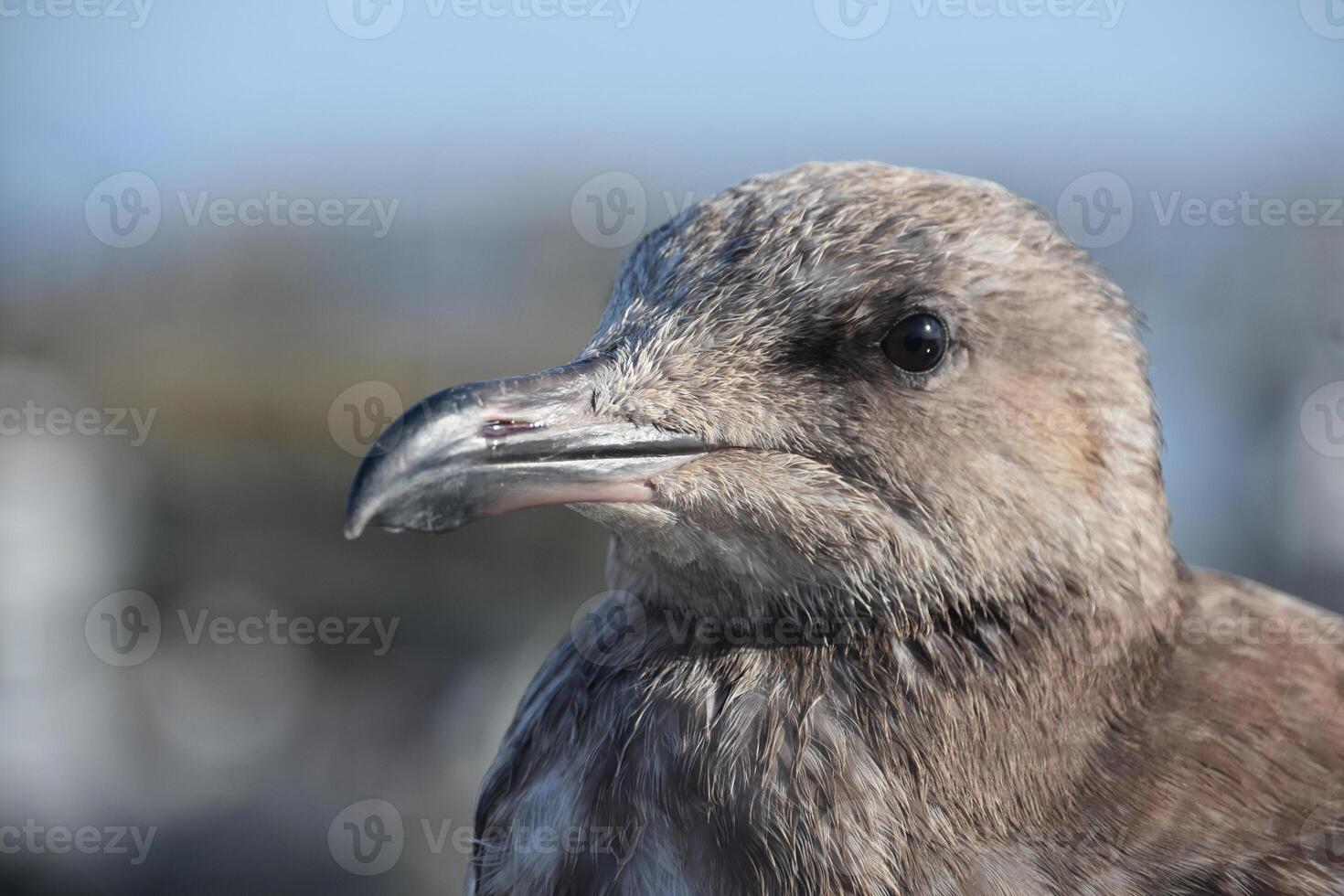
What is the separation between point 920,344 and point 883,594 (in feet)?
1.53

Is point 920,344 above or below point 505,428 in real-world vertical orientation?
above

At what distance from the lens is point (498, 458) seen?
2062 mm

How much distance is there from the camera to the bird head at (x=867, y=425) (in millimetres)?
2178

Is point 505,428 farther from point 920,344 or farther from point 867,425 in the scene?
point 920,344

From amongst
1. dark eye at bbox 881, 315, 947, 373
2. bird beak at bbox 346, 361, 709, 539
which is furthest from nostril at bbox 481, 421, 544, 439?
dark eye at bbox 881, 315, 947, 373

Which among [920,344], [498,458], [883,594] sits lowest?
[883,594]

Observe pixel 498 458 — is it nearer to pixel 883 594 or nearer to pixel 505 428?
pixel 505 428

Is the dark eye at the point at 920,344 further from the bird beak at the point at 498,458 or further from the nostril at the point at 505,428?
the nostril at the point at 505,428

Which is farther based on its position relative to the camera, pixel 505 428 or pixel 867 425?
pixel 867 425

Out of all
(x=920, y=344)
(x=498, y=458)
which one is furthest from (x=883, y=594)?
(x=498, y=458)

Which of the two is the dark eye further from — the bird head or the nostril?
the nostril

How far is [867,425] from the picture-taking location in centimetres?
224

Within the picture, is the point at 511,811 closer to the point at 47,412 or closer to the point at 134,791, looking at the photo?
the point at 134,791

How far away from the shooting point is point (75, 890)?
804 cm
